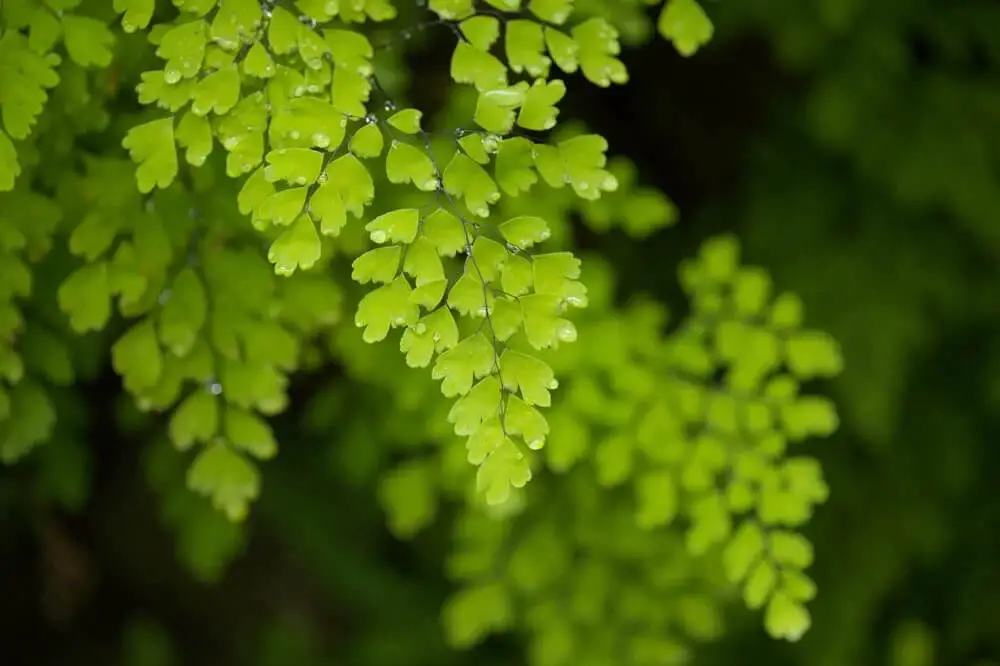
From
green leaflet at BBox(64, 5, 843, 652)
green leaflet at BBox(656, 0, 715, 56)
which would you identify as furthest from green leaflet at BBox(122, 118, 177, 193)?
green leaflet at BBox(656, 0, 715, 56)

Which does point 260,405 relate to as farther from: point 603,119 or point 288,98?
point 603,119

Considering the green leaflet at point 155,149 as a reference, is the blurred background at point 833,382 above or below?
below

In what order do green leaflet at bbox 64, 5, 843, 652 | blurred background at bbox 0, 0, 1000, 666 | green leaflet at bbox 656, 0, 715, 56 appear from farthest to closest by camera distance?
blurred background at bbox 0, 0, 1000, 666 < green leaflet at bbox 656, 0, 715, 56 < green leaflet at bbox 64, 5, 843, 652

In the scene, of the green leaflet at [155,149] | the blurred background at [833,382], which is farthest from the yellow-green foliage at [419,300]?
the blurred background at [833,382]

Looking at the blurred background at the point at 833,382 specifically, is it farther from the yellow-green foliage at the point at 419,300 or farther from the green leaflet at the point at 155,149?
the green leaflet at the point at 155,149

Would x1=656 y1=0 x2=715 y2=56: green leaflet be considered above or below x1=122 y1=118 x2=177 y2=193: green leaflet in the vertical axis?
above

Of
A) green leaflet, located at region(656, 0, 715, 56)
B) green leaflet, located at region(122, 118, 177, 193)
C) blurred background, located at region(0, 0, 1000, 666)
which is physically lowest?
blurred background, located at region(0, 0, 1000, 666)

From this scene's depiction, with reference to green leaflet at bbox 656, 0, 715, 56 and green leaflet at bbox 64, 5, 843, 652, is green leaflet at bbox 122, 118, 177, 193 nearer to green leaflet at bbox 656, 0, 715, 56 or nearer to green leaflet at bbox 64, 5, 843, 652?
green leaflet at bbox 64, 5, 843, 652
